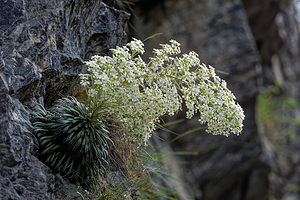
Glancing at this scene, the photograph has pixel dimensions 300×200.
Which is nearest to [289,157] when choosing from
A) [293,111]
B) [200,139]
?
[293,111]

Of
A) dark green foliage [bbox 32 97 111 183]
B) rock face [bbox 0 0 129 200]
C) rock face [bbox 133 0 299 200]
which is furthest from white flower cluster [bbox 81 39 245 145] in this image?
rock face [bbox 133 0 299 200]

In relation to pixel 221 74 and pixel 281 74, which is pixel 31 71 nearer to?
pixel 221 74

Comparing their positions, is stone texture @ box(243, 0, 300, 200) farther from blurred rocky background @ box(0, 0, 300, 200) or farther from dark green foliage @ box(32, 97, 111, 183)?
dark green foliage @ box(32, 97, 111, 183)

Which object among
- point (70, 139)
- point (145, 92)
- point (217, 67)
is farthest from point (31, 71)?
point (217, 67)

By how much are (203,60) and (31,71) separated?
4.24 m

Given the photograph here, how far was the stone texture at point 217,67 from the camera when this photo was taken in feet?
19.9

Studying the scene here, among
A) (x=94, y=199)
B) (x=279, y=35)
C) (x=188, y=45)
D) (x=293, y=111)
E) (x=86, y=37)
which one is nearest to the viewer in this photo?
(x=94, y=199)

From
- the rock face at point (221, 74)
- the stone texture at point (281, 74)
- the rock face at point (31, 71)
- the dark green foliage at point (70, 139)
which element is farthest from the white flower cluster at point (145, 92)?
the stone texture at point (281, 74)

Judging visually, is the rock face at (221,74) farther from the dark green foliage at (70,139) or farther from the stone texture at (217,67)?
the dark green foliage at (70,139)

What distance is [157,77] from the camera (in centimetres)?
216

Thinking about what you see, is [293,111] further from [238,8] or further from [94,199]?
[94,199]

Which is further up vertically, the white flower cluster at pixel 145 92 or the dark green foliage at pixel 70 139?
the white flower cluster at pixel 145 92

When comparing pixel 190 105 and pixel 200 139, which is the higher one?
pixel 190 105

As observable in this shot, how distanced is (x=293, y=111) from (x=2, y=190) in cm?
883
